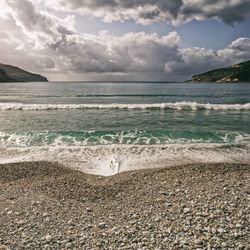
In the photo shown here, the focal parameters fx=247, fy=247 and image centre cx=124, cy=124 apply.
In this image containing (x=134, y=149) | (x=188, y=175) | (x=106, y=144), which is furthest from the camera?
(x=106, y=144)

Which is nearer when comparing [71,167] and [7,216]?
[7,216]

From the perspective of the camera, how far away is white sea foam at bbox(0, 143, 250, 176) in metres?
14.1

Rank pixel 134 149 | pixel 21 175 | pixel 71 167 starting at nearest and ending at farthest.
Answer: pixel 21 175 < pixel 71 167 < pixel 134 149

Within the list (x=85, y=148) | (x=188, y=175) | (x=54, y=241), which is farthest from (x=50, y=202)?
(x=85, y=148)

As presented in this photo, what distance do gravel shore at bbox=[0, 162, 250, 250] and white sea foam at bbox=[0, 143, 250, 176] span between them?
5.66 feet

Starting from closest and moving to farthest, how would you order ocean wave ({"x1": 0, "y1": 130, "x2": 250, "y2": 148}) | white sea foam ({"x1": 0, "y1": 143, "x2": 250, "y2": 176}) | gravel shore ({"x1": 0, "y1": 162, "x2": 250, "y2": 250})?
gravel shore ({"x1": 0, "y1": 162, "x2": 250, "y2": 250}) → white sea foam ({"x1": 0, "y1": 143, "x2": 250, "y2": 176}) → ocean wave ({"x1": 0, "y1": 130, "x2": 250, "y2": 148})

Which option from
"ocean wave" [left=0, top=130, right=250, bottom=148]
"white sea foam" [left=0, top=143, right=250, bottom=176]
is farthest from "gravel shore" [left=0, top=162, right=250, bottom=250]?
"ocean wave" [left=0, top=130, right=250, bottom=148]

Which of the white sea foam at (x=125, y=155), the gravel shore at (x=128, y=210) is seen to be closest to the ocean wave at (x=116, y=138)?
the white sea foam at (x=125, y=155)

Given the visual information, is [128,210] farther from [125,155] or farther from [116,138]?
[116,138]

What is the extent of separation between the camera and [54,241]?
261 inches

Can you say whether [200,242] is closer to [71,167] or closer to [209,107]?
[71,167]

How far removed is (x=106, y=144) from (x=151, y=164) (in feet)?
16.9

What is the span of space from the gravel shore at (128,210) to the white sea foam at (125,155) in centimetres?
173

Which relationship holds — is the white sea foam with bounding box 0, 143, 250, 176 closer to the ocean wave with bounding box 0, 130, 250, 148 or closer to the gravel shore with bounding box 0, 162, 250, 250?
the ocean wave with bounding box 0, 130, 250, 148
